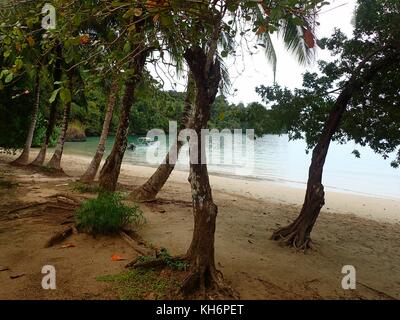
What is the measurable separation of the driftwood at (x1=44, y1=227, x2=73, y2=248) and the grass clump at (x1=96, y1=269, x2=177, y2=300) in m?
1.39

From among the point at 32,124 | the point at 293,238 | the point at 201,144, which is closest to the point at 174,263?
the point at 201,144

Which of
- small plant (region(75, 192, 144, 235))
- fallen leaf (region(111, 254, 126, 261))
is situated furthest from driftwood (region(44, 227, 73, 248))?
fallen leaf (region(111, 254, 126, 261))

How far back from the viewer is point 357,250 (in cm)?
719

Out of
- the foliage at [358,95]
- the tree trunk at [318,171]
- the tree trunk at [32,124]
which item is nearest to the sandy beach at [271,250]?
the tree trunk at [318,171]

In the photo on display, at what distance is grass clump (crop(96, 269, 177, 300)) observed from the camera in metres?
4.00

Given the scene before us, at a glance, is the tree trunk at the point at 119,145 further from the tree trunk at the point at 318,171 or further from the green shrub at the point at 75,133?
the green shrub at the point at 75,133

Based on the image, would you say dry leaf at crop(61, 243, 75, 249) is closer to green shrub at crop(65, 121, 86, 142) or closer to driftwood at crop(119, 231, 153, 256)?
driftwood at crop(119, 231, 153, 256)

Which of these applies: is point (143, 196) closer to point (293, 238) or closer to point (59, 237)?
point (59, 237)

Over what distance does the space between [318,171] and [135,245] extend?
371 centimetres

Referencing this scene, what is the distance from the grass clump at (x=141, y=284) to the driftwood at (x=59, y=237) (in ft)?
4.56

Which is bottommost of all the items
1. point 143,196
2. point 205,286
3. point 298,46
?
point 205,286

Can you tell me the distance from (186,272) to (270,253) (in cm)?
212

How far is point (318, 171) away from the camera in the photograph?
6938mm

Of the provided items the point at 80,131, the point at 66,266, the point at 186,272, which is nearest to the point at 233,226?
the point at 186,272
